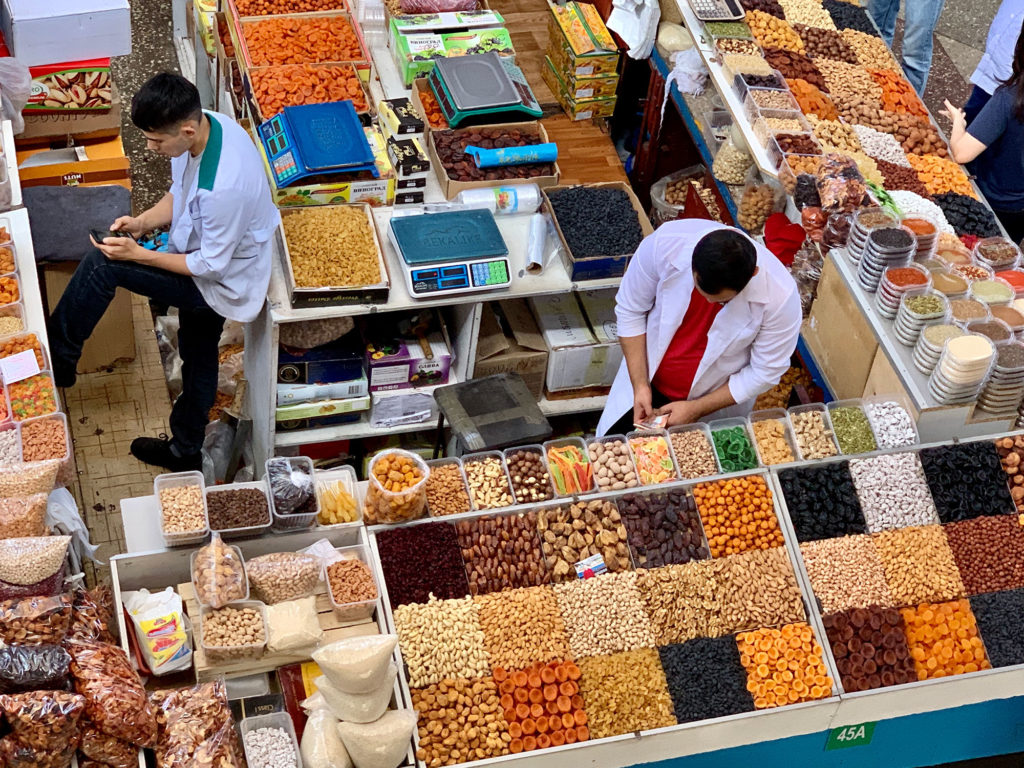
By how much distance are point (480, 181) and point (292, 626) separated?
228 centimetres

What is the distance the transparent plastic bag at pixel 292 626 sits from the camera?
3330 millimetres

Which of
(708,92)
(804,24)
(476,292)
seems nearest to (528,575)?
(476,292)

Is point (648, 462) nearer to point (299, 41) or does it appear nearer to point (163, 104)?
point (163, 104)

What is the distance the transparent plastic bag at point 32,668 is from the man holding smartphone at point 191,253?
165 cm

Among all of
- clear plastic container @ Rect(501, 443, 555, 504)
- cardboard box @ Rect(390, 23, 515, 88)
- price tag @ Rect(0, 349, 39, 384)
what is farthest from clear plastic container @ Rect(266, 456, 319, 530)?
cardboard box @ Rect(390, 23, 515, 88)

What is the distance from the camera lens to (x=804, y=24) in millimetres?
5816

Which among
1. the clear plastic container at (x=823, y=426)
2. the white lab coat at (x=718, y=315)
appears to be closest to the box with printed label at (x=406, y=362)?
the white lab coat at (x=718, y=315)

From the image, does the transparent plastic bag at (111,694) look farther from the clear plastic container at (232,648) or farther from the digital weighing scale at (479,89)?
the digital weighing scale at (479,89)

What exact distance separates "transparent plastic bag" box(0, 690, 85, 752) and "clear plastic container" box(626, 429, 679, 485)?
1864mm

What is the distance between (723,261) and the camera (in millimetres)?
3598

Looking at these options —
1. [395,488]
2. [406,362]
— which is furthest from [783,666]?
[406,362]

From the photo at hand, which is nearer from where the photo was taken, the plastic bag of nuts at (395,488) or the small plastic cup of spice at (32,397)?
the plastic bag of nuts at (395,488)

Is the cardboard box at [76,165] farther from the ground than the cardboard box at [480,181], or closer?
closer

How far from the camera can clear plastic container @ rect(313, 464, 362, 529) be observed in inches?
144
